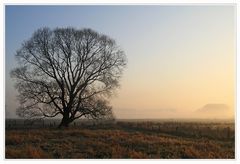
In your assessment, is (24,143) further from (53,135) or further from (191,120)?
(191,120)

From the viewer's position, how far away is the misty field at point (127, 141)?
13102mm

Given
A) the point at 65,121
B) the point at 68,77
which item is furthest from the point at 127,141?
the point at 68,77

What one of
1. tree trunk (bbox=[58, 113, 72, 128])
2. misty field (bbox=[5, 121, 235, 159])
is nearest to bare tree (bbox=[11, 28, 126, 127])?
tree trunk (bbox=[58, 113, 72, 128])

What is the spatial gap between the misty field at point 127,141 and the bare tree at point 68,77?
480mm

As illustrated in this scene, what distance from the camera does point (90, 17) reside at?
13.8 meters

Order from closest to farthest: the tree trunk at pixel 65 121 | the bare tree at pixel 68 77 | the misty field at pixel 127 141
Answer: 1. the misty field at pixel 127 141
2. the bare tree at pixel 68 77
3. the tree trunk at pixel 65 121

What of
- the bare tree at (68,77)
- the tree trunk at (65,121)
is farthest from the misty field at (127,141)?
the bare tree at (68,77)

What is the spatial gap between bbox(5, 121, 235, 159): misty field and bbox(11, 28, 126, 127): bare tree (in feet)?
1.57

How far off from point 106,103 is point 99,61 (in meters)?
1.15

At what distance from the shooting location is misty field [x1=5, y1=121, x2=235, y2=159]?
516 inches

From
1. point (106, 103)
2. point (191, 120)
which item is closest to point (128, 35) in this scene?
point (106, 103)

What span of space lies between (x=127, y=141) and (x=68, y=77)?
97.4 inches

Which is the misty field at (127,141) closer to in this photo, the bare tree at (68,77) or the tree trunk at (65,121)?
the tree trunk at (65,121)

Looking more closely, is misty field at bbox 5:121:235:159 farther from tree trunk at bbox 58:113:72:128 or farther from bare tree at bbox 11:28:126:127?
bare tree at bbox 11:28:126:127
